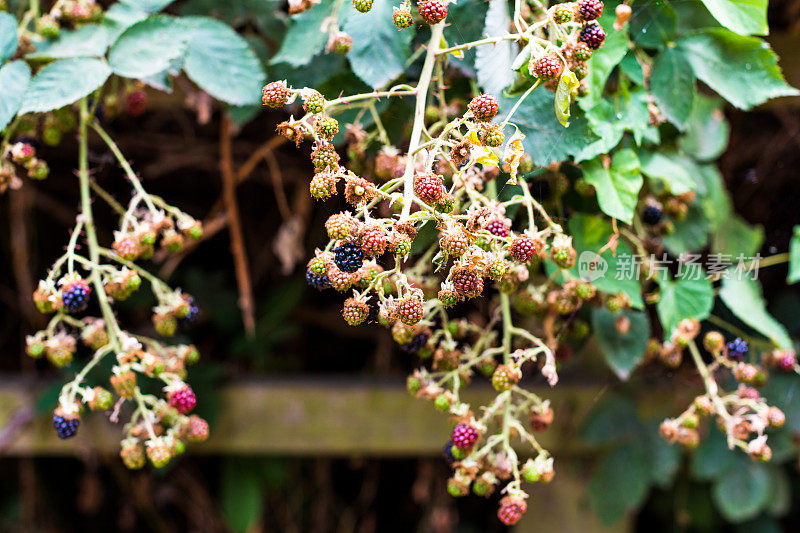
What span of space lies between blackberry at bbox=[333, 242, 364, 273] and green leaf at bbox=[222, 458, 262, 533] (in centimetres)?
105

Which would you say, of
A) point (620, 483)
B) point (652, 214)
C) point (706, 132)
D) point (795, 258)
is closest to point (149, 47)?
point (652, 214)

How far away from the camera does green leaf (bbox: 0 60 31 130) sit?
0.78 m

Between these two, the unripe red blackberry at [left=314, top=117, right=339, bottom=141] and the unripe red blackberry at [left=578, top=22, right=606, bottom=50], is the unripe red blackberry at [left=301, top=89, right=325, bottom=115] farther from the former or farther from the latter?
the unripe red blackberry at [left=578, top=22, right=606, bottom=50]

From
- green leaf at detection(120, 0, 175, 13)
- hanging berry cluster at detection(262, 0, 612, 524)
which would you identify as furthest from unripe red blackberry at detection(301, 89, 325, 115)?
green leaf at detection(120, 0, 175, 13)

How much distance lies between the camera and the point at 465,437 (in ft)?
2.41

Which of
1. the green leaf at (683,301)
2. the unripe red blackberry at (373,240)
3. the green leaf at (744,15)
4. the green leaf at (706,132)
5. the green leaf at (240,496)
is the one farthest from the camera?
the green leaf at (240,496)

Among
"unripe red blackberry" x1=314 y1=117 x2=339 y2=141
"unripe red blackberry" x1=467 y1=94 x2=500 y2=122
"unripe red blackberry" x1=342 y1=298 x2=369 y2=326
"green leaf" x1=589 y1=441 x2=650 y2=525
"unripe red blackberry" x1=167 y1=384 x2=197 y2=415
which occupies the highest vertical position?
"unripe red blackberry" x1=467 y1=94 x2=500 y2=122

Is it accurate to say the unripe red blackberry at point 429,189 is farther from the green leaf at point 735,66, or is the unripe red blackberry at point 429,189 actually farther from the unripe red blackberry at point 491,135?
the green leaf at point 735,66

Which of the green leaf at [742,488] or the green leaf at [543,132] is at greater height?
the green leaf at [543,132]

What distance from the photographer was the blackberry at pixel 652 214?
95 cm

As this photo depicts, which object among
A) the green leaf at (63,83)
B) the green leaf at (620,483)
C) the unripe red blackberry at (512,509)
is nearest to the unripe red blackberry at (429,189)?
the unripe red blackberry at (512,509)

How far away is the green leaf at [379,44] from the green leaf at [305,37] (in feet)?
0.29

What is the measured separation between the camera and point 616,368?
91 centimetres

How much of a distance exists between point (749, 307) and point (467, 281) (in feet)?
2.02
